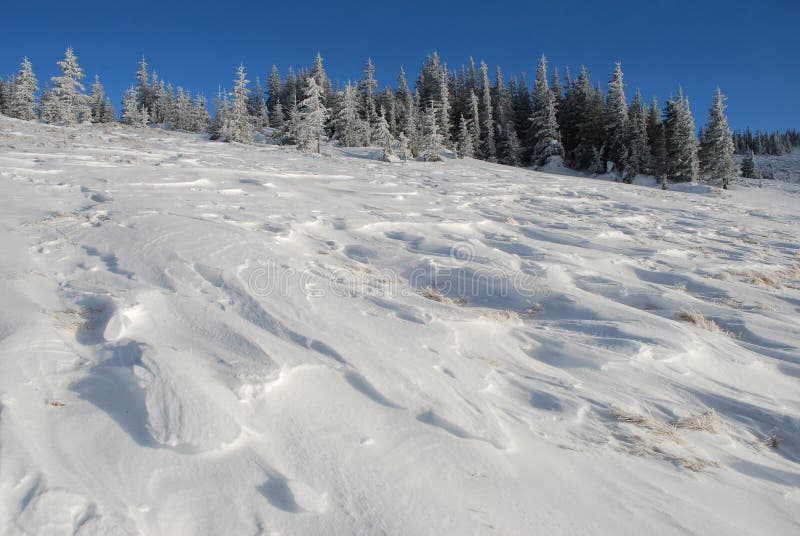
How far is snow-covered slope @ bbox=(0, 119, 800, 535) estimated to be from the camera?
1.78 m

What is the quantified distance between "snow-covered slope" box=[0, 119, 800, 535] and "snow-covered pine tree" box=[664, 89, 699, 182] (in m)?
39.6

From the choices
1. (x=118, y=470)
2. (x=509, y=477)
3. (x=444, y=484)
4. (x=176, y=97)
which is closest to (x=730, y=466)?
(x=509, y=477)

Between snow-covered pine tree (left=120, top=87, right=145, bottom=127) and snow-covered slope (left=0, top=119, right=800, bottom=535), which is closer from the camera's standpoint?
snow-covered slope (left=0, top=119, right=800, bottom=535)

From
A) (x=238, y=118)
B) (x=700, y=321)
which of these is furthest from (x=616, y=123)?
(x=700, y=321)

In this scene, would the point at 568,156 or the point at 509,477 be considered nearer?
the point at 509,477

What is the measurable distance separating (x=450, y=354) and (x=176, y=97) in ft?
227

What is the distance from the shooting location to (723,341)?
12.1 ft

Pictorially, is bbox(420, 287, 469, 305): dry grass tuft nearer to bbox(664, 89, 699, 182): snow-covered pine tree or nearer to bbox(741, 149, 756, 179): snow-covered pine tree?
bbox(664, 89, 699, 182): snow-covered pine tree

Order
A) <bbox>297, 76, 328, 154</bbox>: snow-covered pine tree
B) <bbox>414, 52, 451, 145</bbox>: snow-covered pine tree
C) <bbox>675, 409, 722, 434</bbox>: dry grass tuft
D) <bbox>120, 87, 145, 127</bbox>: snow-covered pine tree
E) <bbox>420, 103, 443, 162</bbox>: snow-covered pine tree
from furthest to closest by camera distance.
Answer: <bbox>414, 52, 451, 145</bbox>: snow-covered pine tree → <bbox>120, 87, 145, 127</bbox>: snow-covered pine tree → <bbox>420, 103, 443, 162</bbox>: snow-covered pine tree → <bbox>297, 76, 328, 154</bbox>: snow-covered pine tree → <bbox>675, 409, 722, 434</bbox>: dry grass tuft

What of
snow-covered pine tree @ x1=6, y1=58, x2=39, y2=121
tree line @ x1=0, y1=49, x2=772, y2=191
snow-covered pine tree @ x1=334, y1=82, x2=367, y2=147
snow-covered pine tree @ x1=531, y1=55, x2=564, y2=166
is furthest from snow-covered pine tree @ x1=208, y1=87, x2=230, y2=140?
snow-covered pine tree @ x1=531, y1=55, x2=564, y2=166

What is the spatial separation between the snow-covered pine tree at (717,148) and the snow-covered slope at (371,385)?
40.5 m

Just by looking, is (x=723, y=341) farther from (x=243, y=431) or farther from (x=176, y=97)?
(x=176, y=97)

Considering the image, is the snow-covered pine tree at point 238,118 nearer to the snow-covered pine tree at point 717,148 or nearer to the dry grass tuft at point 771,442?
the dry grass tuft at point 771,442

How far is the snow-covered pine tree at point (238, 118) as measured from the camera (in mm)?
30519
